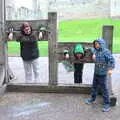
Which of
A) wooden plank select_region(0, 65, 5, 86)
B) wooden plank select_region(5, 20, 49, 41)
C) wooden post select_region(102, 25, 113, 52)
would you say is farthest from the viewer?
wooden plank select_region(0, 65, 5, 86)

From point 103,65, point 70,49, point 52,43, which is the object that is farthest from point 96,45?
point 52,43

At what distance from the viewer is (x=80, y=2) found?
102ft

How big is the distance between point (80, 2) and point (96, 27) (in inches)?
292

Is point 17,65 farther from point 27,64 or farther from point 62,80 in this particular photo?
point 27,64

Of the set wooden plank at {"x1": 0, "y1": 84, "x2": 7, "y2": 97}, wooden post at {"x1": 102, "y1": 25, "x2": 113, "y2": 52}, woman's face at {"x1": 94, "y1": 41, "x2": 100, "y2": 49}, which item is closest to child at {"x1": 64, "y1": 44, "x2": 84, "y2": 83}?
wooden post at {"x1": 102, "y1": 25, "x2": 113, "y2": 52}

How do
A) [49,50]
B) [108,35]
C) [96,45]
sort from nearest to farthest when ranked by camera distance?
[96,45], [108,35], [49,50]

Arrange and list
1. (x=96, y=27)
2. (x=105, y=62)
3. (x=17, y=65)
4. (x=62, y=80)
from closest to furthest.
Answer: (x=105, y=62) < (x=62, y=80) < (x=17, y=65) < (x=96, y=27)

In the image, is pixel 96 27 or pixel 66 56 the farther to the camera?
pixel 96 27

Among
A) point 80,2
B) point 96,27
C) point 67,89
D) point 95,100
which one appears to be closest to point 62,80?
point 67,89

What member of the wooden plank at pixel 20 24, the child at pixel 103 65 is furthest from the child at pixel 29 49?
the child at pixel 103 65

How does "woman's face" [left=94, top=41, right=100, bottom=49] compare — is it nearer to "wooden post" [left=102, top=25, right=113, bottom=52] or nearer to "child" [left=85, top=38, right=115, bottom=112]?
"child" [left=85, top=38, right=115, bottom=112]

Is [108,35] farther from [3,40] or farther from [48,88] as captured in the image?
[3,40]

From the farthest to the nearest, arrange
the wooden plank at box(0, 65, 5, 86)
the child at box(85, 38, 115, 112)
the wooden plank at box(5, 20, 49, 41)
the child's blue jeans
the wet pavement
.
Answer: the wooden plank at box(0, 65, 5, 86) → the wooden plank at box(5, 20, 49, 41) → the child's blue jeans → the child at box(85, 38, 115, 112) → the wet pavement

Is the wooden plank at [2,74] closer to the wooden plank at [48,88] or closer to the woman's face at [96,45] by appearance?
the wooden plank at [48,88]
